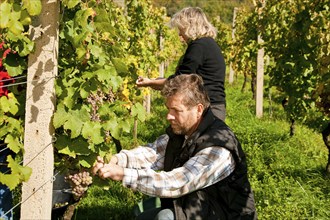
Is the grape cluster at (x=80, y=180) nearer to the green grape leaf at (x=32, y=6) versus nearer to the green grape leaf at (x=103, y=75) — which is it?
the green grape leaf at (x=103, y=75)

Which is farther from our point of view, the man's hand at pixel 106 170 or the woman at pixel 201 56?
the woman at pixel 201 56

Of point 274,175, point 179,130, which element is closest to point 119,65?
point 179,130

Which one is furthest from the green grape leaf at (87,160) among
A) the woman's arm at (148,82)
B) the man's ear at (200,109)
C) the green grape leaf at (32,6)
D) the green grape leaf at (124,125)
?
the woman's arm at (148,82)

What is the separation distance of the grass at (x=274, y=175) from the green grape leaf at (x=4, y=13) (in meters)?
2.46

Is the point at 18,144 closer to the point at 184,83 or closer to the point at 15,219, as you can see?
the point at 184,83

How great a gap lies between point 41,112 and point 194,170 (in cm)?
80

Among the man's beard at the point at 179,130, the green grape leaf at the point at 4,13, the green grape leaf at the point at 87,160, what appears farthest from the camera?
the man's beard at the point at 179,130

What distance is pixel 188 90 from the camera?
247cm

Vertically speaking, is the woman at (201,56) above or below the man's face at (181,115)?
above

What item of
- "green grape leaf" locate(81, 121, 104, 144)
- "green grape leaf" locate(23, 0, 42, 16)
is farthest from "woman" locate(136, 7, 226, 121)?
"green grape leaf" locate(23, 0, 42, 16)

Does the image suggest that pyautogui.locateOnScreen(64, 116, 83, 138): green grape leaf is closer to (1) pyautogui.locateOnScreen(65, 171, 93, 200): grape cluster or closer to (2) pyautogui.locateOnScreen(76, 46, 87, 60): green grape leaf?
(2) pyautogui.locateOnScreen(76, 46, 87, 60): green grape leaf

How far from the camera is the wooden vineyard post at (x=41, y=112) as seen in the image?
1949 millimetres

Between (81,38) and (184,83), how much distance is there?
2.44 ft

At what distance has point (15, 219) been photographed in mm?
3684
